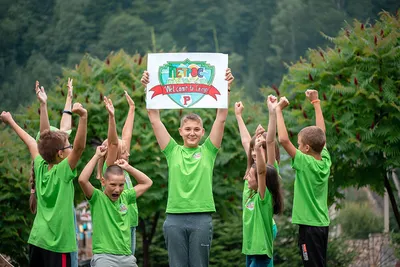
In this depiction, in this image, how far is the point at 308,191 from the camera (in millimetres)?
7754

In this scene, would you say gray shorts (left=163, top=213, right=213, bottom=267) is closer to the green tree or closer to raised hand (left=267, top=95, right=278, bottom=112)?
raised hand (left=267, top=95, right=278, bottom=112)

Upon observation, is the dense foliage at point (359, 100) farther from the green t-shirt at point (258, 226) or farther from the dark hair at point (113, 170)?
the dark hair at point (113, 170)

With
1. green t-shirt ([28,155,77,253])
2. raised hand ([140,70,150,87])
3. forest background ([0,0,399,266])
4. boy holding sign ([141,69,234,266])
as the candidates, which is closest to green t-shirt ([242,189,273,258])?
boy holding sign ([141,69,234,266])

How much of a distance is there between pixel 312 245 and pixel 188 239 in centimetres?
125

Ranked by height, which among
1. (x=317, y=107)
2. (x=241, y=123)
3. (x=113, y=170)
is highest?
(x=317, y=107)

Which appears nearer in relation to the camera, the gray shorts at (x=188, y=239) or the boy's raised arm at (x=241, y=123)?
the gray shorts at (x=188, y=239)

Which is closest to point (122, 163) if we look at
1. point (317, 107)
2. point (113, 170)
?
point (113, 170)

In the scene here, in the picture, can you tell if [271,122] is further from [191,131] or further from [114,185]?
[114,185]

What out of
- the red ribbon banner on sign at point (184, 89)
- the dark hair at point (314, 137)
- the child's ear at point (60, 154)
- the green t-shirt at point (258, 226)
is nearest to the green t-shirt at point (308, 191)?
the dark hair at point (314, 137)

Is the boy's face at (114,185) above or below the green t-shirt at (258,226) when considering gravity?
above

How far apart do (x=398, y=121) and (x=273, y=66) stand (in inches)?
1606

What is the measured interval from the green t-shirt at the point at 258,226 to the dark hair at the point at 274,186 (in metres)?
0.04

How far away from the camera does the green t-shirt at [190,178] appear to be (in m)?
7.52

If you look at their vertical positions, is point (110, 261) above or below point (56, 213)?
below
